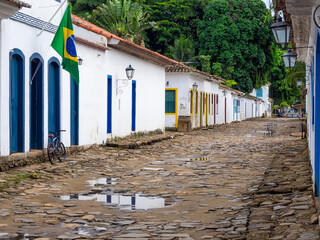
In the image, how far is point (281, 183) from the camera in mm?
8320

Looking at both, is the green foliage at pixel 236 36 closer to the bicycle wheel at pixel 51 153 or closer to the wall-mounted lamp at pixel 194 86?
the wall-mounted lamp at pixel 194 86

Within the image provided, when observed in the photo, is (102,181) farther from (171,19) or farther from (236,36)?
(171,19)

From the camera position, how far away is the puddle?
7152 mm

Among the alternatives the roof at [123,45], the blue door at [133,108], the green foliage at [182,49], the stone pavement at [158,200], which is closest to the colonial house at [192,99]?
the roof at [123,45]

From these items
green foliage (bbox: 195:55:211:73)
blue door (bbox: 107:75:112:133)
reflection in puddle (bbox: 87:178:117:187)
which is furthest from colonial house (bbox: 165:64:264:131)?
reflection in puddle (bbox: 87:178:117:187)

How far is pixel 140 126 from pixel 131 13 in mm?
16575

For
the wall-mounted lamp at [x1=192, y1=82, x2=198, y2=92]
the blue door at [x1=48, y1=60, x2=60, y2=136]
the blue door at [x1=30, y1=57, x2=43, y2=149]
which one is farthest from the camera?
the wall-mounted lamp at [x1=192, y1=82, x2=198, y2=92]

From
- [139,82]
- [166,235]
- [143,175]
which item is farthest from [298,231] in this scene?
[139,82]

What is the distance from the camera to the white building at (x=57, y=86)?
33.9ft

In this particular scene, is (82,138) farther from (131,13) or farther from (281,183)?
(131,13)

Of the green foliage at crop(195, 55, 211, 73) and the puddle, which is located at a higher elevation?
the green foliage at crop(195, 55, 211, 73)

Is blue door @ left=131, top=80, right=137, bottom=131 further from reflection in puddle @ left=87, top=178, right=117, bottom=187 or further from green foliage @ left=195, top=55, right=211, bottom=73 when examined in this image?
green foliage @ left=195, top=55, right=211, bottom=73

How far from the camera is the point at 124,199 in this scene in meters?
7.69

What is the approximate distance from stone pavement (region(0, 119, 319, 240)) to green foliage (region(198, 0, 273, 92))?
99.1 feet
